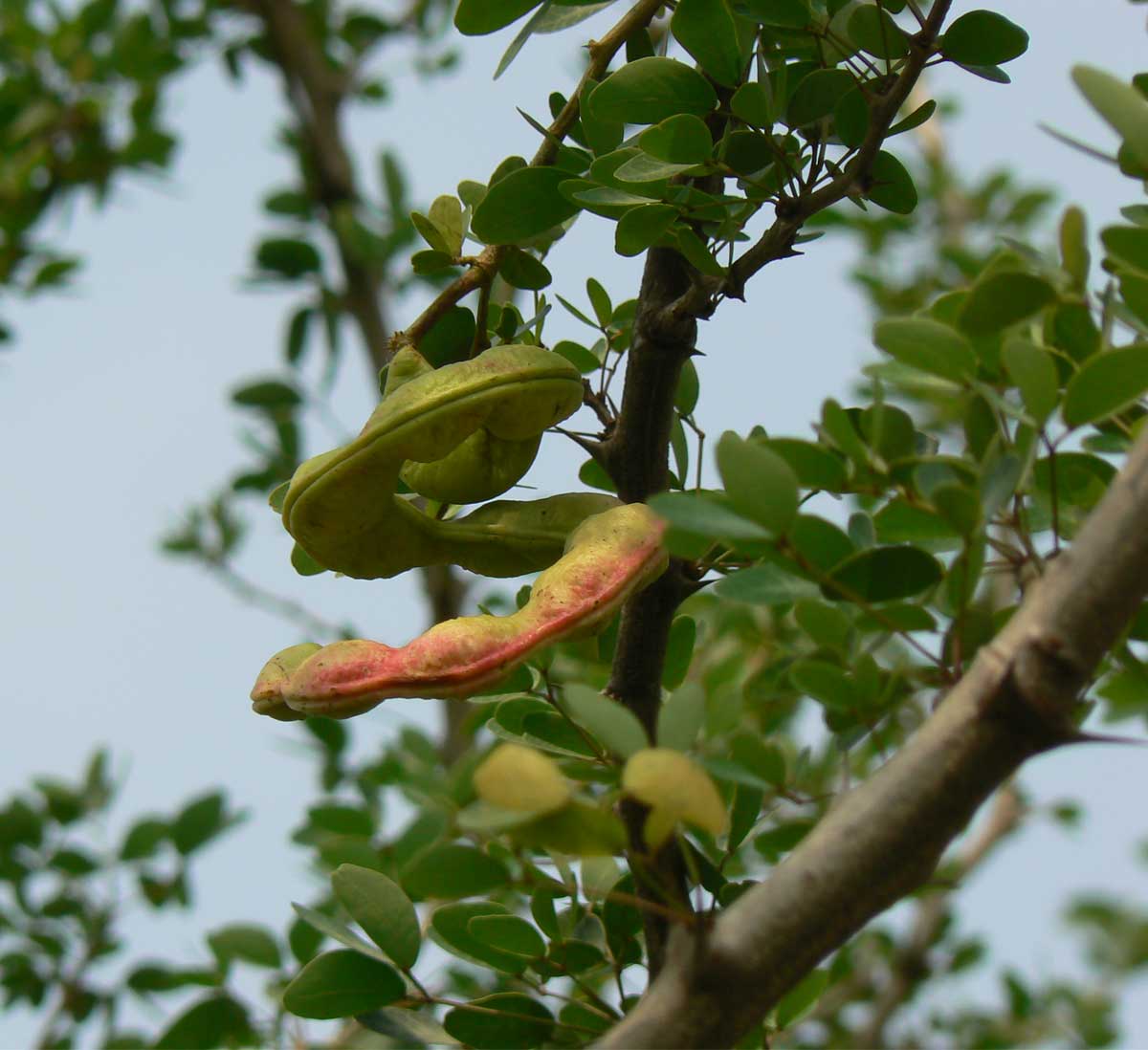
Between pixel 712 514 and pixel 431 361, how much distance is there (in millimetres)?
462

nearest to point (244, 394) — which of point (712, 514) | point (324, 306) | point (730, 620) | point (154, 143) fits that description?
point (324, 306)

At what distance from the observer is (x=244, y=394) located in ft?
10.7

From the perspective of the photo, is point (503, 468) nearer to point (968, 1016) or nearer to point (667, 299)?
point (667, 299)

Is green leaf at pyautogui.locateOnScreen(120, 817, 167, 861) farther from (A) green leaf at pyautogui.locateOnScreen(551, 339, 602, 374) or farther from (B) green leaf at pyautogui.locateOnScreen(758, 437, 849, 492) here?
(B) green leaf at pyautogui.locateOnScreen(758, 437, 849, 492)

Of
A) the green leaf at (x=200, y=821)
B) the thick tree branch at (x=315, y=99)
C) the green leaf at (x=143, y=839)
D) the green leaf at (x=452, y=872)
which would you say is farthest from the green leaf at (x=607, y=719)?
the thick tree branch at (x=315, y=99)

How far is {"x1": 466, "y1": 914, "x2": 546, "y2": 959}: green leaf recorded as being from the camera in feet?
3.93

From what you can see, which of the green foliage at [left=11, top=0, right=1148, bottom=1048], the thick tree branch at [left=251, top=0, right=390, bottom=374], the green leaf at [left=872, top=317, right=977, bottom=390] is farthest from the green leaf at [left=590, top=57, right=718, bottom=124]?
the thick tree branch at [left=251, top=0, right=390, bottom=374]

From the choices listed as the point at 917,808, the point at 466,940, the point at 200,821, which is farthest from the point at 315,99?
the point at 917,808

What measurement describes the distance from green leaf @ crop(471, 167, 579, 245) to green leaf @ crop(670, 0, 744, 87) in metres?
0.15

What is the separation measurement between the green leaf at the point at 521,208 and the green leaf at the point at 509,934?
58cm

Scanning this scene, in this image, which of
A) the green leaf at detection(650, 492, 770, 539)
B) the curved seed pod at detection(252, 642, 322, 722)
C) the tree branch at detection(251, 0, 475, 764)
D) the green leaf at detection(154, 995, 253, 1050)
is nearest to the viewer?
the green leaf at detection(650, 492, 770, 539)

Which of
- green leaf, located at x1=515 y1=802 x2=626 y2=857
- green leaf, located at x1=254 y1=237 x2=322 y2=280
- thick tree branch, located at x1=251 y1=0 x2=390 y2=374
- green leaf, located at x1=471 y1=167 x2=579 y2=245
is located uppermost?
thick tree branch, located at x1=251 y1=0 x2=390 y2=374

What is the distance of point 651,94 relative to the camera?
117 cm

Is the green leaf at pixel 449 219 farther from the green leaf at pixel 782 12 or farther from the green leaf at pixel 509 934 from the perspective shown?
the green leaf at pixel 509 934
